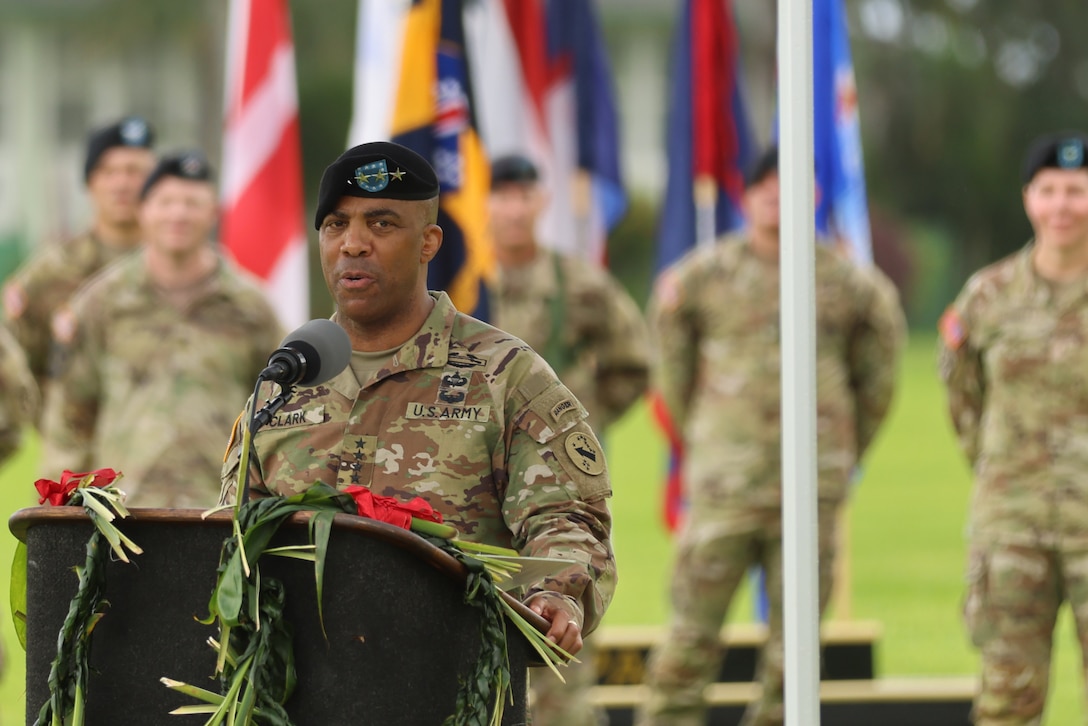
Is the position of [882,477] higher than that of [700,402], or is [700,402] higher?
[882,477]

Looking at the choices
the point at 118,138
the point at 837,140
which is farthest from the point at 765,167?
the point at 118,138

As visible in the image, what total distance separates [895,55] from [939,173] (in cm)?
330

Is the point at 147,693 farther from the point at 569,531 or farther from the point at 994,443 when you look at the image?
the point at 994,443

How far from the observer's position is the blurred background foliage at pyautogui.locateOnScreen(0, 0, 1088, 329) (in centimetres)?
4525

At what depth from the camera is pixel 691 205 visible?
10.9 metres

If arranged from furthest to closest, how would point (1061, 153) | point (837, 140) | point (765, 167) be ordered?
point (837, 140), point (765, 167), point (1061, 153)

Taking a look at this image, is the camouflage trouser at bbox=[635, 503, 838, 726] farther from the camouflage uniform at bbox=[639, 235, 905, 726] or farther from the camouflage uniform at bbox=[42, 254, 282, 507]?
the camouflage uniform at bbox=[42, 254, 282, 507]

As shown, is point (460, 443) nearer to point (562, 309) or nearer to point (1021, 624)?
point (1021, 624)

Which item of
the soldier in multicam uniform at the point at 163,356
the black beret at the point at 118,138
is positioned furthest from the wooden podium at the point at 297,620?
the black beret at the point at 118,138

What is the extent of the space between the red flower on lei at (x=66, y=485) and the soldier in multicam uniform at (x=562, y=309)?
5344 mm

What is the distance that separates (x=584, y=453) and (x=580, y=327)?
508 centimetres

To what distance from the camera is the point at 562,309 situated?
8.57 meters

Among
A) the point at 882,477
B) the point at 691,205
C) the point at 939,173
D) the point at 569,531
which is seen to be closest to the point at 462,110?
the point at 691,205

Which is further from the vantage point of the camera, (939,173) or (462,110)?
(939,173)
